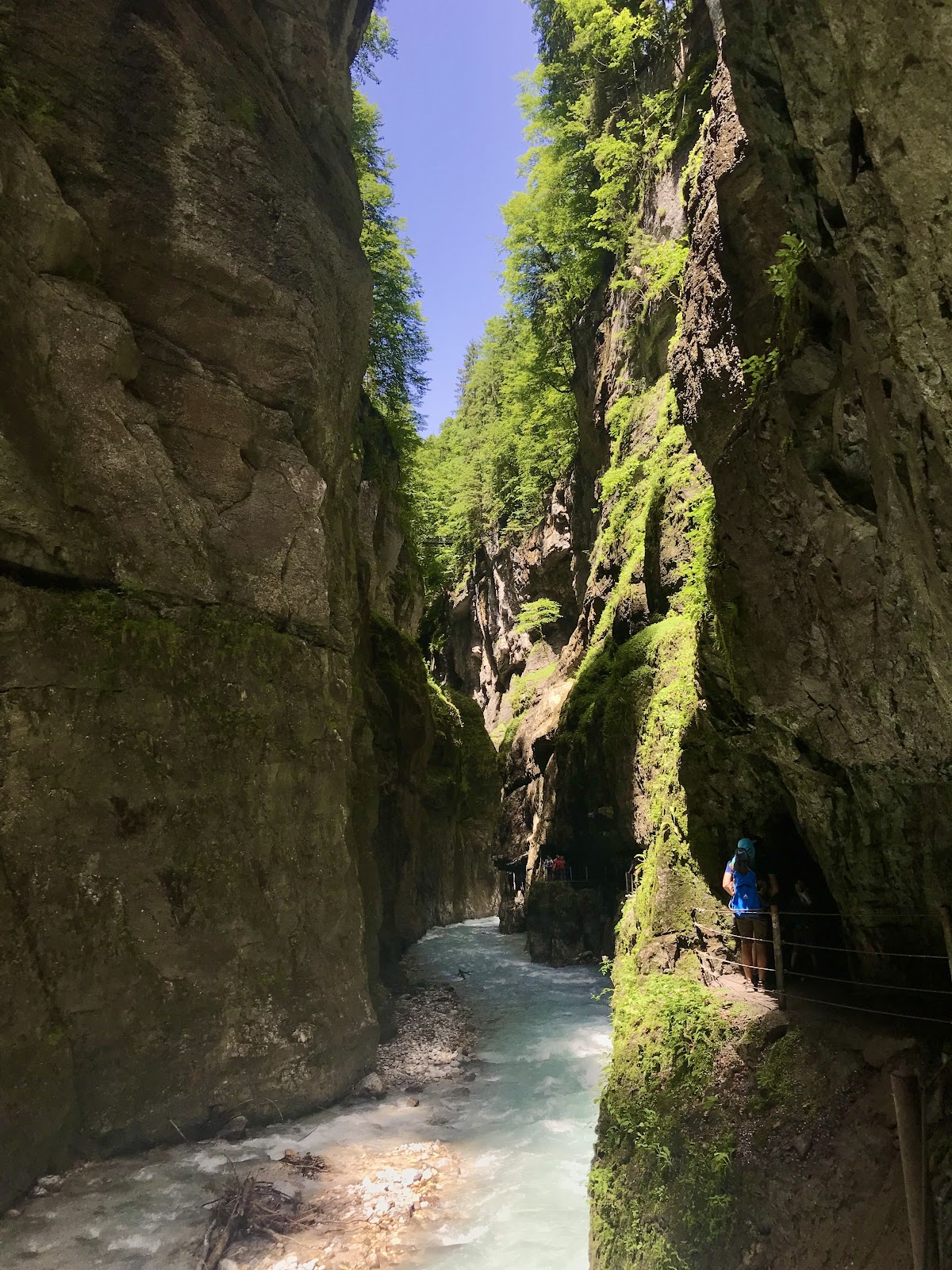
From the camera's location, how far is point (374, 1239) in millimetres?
7520

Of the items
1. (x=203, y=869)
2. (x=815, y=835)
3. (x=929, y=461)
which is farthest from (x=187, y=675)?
(x=929, y=461)

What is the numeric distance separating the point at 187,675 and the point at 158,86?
9019 millimetres

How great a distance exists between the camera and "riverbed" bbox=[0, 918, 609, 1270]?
727 cm

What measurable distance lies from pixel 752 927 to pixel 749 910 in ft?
1.15

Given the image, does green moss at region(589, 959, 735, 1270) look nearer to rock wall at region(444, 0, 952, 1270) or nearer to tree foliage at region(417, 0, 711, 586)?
rock wall at region(444, 0, 952, 1270)

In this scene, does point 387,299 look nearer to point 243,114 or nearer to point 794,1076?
point 243,114

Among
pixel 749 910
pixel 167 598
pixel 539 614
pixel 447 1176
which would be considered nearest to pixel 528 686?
pixel 539 614

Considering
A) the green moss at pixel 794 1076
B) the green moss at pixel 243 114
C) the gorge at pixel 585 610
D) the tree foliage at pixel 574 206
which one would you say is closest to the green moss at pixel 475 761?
the tree foliage at pixel 574 206

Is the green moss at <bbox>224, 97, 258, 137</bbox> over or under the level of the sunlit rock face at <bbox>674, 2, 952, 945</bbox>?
over

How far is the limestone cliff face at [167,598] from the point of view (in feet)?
28.9

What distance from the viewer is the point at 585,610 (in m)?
20.0

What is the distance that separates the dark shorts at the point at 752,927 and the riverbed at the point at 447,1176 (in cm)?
348

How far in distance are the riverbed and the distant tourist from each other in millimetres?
3239

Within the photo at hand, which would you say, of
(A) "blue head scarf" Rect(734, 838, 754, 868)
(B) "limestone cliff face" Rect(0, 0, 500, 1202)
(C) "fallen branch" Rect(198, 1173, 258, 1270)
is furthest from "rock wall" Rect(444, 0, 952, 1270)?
(B) "limestone cliff face" Rect(0, 0, 500, 1202)
